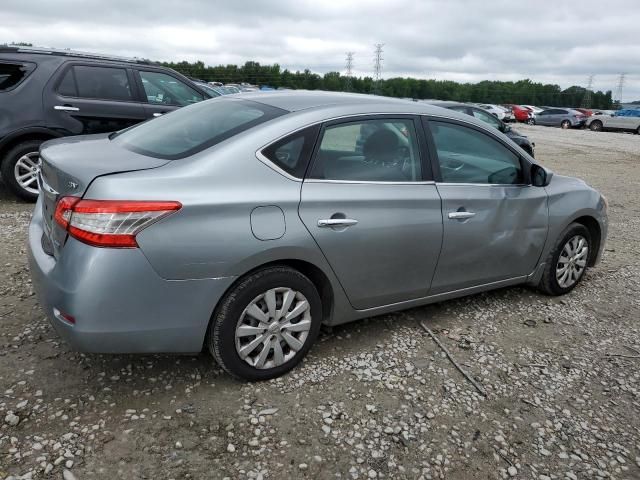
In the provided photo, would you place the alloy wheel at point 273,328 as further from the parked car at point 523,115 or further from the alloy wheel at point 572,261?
the parked car at point 523,115

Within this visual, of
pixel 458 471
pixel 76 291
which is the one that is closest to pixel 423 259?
pixel 458 471

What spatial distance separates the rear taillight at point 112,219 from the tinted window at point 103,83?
190 inches

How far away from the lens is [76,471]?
89.5 inches

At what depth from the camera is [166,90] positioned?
285 inches

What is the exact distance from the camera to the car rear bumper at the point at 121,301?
2385 mm

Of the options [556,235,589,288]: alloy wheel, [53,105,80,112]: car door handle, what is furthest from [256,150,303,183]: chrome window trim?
[53,105,80,112]: car door handle

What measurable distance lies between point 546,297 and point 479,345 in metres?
1.24

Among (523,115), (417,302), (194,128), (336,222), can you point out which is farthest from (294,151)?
(523,115)

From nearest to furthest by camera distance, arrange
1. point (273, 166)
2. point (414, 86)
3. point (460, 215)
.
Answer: point (273, 166) → point (460, 215) → point (414, 86)

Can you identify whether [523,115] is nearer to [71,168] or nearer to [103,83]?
[103,83]

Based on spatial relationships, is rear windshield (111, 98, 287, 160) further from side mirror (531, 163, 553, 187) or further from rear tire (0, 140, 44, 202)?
rear tire (0, 140, 44, 202)

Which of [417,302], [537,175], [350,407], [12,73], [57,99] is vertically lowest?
[350,407]

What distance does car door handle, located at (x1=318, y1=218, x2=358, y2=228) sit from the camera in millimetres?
2879

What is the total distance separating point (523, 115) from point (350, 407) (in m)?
38.3
